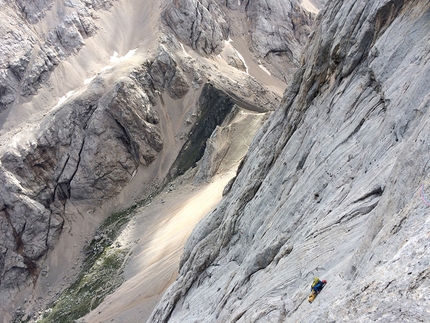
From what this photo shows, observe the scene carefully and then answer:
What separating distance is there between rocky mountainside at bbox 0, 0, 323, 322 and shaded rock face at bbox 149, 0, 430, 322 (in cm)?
2660

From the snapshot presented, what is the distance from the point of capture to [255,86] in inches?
2413

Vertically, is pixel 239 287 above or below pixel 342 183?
below

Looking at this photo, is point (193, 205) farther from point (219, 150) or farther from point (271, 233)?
point (271, 233)

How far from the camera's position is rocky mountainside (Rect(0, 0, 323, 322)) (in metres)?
45.5

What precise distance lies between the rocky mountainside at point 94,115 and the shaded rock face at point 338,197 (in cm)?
2660

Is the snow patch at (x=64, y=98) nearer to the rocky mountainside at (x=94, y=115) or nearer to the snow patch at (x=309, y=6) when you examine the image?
the rocky mountainside at (x=94, y=115)

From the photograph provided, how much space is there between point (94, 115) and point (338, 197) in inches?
1871

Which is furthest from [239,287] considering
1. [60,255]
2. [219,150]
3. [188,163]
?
[60,255]

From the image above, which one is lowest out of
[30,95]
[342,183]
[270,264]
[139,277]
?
[139,277]

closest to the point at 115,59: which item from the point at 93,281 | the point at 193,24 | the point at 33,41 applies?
the point at 33,41

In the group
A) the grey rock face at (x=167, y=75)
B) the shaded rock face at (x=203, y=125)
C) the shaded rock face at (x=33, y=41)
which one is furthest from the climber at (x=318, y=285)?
the shaded rock face at (x=33, y=41)

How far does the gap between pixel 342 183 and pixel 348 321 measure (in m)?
6.74

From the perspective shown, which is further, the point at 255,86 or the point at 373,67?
the point at 255,86

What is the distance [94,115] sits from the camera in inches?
1986
